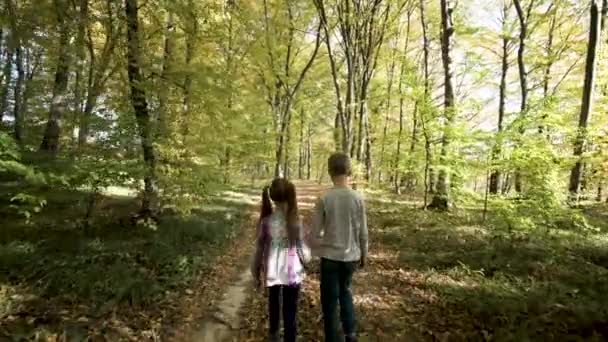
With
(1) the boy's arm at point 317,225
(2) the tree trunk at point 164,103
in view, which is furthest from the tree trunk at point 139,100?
(1) the boy's arm at point 317,225

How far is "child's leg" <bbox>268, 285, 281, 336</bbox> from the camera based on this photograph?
15.1 feet

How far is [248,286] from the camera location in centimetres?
755

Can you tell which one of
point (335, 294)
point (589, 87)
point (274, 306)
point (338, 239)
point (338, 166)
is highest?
point (589, 87)

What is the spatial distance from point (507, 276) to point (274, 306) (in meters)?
4.58

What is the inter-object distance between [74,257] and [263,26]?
743 inches

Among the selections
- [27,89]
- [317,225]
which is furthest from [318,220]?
[27,89]

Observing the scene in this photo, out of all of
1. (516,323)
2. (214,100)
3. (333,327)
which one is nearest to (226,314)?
(333,327)

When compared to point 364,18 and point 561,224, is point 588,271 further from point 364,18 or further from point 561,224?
point 364,18

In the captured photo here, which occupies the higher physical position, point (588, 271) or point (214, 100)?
point (214, 100)

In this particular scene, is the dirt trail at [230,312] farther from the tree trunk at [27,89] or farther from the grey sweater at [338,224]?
the tree trunk at [27,89]

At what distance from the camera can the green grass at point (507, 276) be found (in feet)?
15.8

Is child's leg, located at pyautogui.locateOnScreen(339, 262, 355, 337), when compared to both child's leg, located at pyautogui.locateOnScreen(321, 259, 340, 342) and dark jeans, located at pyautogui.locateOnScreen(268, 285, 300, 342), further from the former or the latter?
dark jeans, located at pyautogui.locateOnScreen(268, 285, 300, 342)

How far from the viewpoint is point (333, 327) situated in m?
4.43

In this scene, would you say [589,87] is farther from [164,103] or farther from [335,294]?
[164,103]
